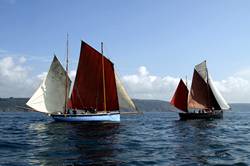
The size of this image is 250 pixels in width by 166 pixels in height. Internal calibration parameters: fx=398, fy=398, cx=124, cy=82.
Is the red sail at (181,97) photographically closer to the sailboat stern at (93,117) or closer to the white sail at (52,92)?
the sailboat stern at (93,117)

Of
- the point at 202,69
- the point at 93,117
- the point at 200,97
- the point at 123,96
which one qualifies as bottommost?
the point at 93,117

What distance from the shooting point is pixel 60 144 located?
1704 inches

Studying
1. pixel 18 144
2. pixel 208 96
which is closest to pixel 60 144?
pixel 18 144

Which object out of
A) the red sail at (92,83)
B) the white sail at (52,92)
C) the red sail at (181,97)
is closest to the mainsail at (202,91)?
the red sail at (181,97)

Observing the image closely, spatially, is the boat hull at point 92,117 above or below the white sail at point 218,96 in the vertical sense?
below

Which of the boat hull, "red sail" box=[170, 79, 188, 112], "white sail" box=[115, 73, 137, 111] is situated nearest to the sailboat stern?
the boat hull

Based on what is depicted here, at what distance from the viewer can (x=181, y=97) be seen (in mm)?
106938

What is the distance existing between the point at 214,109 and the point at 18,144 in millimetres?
77390

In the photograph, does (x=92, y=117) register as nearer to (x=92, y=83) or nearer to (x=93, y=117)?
(x=93, y=117)

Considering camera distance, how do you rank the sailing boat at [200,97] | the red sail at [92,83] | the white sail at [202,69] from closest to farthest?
the red sail at [92,83] → the sailing boat at [200,97] → the white sail at [202,69]

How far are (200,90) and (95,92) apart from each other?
119ft

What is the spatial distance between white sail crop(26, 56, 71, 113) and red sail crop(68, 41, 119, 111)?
11.8 ft

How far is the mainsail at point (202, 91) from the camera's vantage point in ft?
349

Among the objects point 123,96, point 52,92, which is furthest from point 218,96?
point 52,92
